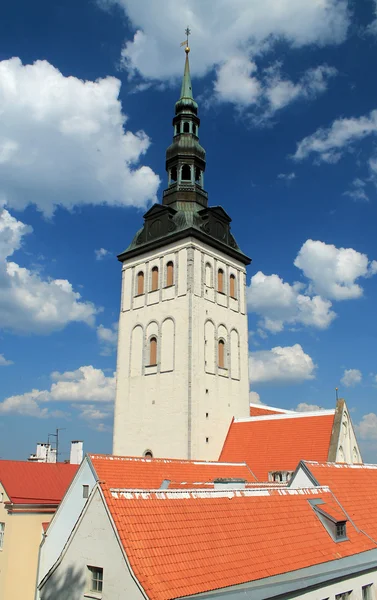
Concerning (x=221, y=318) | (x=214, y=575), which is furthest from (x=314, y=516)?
(x=221, y=318)

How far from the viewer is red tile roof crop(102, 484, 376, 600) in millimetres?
9898

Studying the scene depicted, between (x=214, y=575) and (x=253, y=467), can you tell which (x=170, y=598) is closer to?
(x=214, y=575)

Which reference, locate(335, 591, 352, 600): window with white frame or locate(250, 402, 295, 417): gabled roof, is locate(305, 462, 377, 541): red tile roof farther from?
locate(250, 402, 295, 417): gabled roof

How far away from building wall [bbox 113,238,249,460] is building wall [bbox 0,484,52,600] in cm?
881

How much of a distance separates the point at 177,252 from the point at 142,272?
3362 millimetres

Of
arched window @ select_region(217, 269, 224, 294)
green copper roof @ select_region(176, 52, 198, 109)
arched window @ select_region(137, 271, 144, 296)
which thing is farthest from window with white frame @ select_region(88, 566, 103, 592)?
green copper roof @ select_region(176, 52, 198, 109)

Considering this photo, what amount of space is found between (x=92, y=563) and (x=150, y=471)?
10240mm

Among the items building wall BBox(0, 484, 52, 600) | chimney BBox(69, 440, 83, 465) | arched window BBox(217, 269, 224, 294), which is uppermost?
arched window BBox(217, 269, 224, 294)

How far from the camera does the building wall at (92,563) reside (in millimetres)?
9930

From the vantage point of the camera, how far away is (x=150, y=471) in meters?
20.9

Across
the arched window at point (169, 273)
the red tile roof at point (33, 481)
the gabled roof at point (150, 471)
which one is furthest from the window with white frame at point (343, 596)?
the arched window at point (169, 273)

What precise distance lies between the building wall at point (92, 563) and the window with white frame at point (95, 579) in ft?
0.30

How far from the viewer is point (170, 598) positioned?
30.3 feet

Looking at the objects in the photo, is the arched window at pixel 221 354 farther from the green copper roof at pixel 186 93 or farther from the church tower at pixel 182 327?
the green copper roof at pixel 186 93
